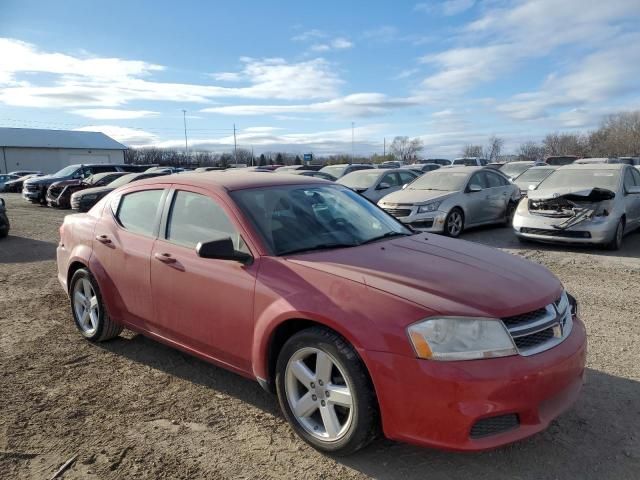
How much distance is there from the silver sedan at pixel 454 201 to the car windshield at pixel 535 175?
2.42 metres

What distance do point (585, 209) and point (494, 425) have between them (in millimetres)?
7705

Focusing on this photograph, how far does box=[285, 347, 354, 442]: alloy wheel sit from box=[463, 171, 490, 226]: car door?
922cm

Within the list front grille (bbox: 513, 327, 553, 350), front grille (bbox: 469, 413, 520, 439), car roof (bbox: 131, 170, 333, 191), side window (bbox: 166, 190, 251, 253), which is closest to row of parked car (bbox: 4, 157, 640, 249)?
car roof (bbox: 131, 170, 333, 191)

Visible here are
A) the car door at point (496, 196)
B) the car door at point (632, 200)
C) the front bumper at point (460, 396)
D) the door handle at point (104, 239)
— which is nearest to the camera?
the front bumper at point (460, 396)

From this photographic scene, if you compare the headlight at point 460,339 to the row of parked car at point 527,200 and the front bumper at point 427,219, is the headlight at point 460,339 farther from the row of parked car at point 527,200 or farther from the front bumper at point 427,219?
the front bumper at point 427,219

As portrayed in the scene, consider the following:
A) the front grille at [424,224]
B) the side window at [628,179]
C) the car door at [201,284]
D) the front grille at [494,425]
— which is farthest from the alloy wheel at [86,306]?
the side window at [628,179]

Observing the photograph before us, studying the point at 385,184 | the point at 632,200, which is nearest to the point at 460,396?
the point at 632,200

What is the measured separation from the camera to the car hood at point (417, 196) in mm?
11031

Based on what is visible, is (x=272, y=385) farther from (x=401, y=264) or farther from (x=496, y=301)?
(x=496, y=301)

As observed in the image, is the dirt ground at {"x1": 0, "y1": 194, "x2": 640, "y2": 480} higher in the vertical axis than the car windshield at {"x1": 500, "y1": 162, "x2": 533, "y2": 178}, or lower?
lower

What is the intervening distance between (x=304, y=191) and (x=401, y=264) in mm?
1221

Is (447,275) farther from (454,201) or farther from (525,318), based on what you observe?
(454,201)

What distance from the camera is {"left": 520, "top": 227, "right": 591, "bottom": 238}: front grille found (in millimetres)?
8898

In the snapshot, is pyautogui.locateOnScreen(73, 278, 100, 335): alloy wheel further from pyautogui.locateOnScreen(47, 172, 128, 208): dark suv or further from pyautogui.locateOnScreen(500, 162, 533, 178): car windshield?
pyautogui.locateOnScreen(500, 162, 533, 178): car windshield
